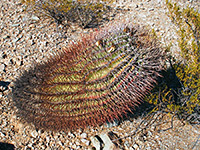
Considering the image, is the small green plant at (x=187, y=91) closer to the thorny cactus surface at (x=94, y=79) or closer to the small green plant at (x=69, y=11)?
the thorny cactus surface at (x=94, y=79)

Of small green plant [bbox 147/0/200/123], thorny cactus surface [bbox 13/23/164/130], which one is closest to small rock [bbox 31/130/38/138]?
thorny cactus surface [bbox 13/23/164/130]

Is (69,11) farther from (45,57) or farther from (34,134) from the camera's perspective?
(34,134)

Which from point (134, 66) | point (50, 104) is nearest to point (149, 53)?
point (134, 66)

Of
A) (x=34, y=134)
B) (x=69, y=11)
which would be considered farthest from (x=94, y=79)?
(x=69, y=11)

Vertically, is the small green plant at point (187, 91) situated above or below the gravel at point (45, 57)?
above

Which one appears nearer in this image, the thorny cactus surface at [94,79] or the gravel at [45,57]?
the thorny cactus surface at [94,79]

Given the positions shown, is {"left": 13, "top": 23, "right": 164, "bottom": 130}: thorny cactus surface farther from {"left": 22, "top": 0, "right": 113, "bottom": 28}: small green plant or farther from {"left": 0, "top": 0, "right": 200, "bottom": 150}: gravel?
{"left": 22, "top": 0, "right": 113, "bottom": 28}: small green plant

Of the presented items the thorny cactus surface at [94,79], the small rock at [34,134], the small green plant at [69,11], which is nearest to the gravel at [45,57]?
the small rock at [34,134]

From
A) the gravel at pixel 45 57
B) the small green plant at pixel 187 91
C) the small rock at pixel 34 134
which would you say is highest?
the small green plant at pixel 187 91
